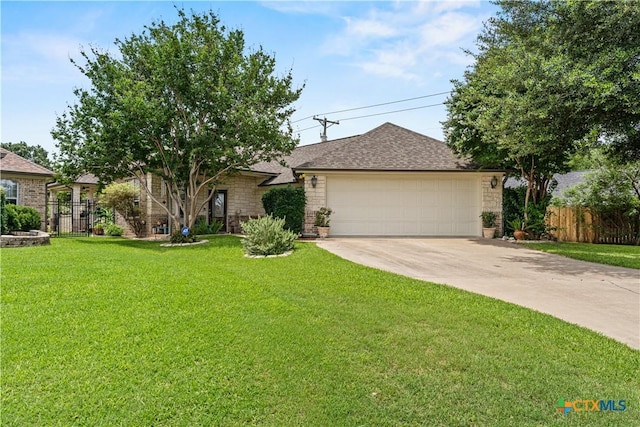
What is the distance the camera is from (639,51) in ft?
23.9

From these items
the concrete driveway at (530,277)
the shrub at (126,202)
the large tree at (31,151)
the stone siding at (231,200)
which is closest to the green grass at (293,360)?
the concrete driveway at (530,277)

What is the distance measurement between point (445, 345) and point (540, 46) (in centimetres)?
878

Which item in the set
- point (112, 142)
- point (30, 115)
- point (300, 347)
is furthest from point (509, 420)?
point (30, 115)

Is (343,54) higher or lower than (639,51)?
higher

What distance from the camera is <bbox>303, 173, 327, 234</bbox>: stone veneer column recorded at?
14.9 m

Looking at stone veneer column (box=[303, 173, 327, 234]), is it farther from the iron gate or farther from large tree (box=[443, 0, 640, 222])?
the iron gate

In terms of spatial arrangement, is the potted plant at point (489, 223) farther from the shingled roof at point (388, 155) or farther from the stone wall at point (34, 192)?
the stone wall at point (34, 192)

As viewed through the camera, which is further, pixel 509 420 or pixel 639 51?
pixel 639 51

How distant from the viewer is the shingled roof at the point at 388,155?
15000 millimetres

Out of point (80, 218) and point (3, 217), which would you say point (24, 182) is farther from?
point (80, 218)

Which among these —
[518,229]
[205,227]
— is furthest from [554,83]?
[205,227]

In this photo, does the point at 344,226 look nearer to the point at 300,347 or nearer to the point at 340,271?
the point at 340,271

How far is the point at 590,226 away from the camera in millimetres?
15664

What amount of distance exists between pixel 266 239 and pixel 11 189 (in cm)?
1382
